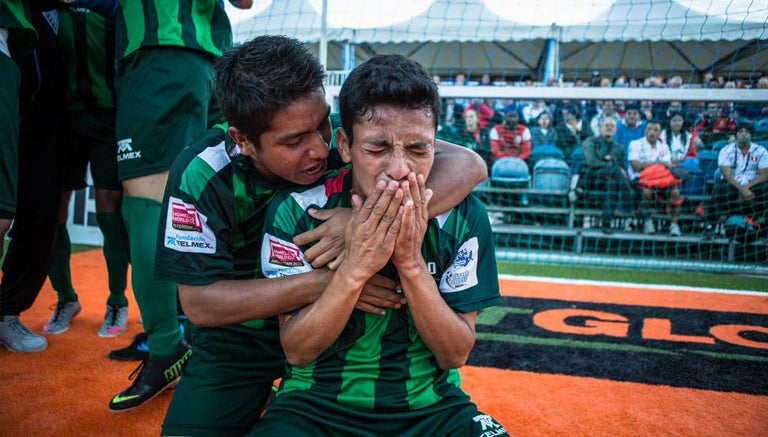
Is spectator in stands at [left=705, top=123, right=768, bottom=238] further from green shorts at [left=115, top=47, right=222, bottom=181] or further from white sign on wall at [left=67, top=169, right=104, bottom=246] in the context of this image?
white sign on wall at [left=67, top=169, right=104, bottom=246]

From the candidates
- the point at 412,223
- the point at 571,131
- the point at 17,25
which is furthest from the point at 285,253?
the point at 571,131

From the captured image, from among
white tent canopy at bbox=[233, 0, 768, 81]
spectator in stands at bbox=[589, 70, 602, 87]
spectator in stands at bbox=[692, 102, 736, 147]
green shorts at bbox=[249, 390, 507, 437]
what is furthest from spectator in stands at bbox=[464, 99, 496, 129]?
green shorts at bbox=[249, 390, 507, 437]

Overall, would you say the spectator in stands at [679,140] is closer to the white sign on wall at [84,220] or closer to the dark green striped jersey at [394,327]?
the dark green striped jersey at [394,327]

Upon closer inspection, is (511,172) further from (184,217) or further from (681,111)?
(184,217)

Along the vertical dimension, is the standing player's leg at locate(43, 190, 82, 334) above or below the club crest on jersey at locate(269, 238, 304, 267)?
below

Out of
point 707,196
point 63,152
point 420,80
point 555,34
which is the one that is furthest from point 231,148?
point 555,34

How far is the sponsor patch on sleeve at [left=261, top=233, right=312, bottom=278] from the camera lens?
1.55m

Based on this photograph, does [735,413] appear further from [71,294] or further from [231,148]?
[71,294]

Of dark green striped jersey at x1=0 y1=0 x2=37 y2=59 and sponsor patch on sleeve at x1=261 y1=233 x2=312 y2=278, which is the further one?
dark green striped jersey at x1=0 y1=0 x2=37 y2=59

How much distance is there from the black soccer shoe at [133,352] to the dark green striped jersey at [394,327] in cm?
150

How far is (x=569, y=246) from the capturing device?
7.29 m

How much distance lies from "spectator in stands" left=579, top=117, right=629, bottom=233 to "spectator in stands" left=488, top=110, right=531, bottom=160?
849mm

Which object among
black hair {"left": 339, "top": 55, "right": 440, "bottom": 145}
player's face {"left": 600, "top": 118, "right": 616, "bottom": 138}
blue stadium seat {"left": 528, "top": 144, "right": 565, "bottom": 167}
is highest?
player's face {"left": 600, "top": 118, "right": 616, "bottom": 138}

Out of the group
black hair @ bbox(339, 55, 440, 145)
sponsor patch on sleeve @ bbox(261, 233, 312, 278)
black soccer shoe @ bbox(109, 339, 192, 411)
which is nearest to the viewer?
black hair @ bbox(339, 55, 440, 145)
